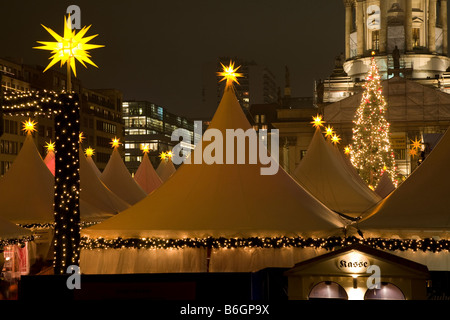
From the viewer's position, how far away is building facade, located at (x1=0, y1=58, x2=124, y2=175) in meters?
73.1

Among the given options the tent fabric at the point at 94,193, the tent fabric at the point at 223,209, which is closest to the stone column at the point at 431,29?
the tent fabric at the point at 94,193

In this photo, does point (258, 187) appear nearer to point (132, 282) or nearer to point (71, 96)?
point (71, 96)

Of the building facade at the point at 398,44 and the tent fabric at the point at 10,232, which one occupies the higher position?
the building facade at the point at 398,44

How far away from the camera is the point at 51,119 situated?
79375 millimetres

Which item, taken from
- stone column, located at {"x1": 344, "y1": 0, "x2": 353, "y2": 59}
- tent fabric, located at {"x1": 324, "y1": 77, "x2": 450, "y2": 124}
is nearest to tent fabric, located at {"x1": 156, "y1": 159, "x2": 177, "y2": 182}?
tent fabric, located at {"x1": 324, "y1": 77, "x2": 450, "y2": 124}

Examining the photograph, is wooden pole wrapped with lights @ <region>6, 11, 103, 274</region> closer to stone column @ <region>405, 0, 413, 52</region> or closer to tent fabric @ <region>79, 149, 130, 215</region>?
tent fabric @ <region>79, 149, 130, 215</region>

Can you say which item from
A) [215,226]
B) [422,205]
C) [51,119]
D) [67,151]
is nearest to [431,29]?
[51,119]

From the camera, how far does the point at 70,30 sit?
1470 cm

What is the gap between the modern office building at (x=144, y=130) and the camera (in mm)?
124625

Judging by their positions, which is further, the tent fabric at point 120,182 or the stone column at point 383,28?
the stone column at point 383,28

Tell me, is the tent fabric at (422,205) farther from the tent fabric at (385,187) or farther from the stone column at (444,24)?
the stone column at (444,24)

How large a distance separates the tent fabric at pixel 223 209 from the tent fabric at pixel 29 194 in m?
6.59
